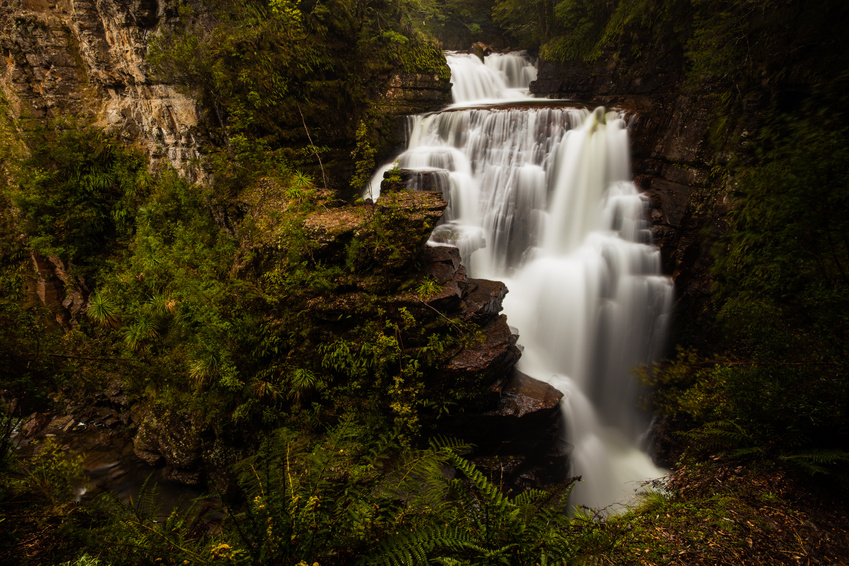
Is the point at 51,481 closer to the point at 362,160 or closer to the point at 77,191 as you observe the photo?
the point at 362,160

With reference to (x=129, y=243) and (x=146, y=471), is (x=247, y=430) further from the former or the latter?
(x=129, y=243)

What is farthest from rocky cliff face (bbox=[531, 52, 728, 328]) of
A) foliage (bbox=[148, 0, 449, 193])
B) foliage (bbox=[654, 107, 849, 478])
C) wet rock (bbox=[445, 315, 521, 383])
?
foliage (bbox=[148, 0, 449, 193])

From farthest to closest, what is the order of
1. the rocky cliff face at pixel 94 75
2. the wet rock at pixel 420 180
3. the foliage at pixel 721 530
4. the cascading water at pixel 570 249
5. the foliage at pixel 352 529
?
1. the wet rock at pixel 420 180
2. the rocky cliff face at pixel 94 75
3. the cascading water at pixel 570 249
4. the foliage at pixel 721 530
5. the foliage at pixel 352 529

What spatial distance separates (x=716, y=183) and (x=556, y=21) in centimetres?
1097

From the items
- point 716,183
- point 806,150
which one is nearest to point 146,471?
point 806,150

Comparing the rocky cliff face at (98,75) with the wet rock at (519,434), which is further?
the rocky cliff face at (98,75)

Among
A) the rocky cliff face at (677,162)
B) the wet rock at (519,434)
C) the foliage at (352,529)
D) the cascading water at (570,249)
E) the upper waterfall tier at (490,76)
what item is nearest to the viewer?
the foliage at (352,529)

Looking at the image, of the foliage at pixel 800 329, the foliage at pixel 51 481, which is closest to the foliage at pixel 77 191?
the foliage at pixel 51 481

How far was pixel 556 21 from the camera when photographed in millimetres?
13609

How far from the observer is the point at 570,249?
28.0ft

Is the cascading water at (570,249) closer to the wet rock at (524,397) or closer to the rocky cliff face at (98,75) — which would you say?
the wet rock at (524,397)

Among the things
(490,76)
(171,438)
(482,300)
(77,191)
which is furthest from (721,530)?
(490,76)

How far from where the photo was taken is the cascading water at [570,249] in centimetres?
714

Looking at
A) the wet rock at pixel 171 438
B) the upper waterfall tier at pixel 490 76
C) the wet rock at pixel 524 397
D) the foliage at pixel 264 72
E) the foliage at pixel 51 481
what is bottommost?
the wet rock at pixel 171 438
